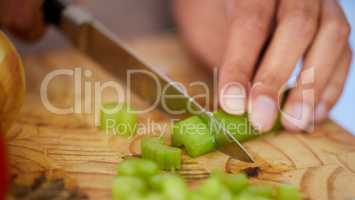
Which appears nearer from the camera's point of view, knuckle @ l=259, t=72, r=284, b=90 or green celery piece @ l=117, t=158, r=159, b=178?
green celery piece @ l=117, t=158, r=159, b=178

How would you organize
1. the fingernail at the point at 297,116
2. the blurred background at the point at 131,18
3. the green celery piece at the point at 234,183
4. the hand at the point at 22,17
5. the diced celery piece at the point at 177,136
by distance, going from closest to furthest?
the green celery piece at the point at 234,183
the diced celery piece at the point at 177,136
the fingernail at the point at 297,116
the hand at the point at 22,17
the blurred background at the point at 131,18

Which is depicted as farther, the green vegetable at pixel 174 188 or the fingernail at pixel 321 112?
the fingernail at pixel 321 112

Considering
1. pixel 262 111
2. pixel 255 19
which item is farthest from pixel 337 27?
pixel 262 111

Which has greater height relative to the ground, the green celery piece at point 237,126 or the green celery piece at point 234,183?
the green celery piece at point 237,126

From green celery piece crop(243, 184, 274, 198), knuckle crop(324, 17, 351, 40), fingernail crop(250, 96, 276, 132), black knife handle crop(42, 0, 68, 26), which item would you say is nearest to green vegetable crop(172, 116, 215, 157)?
fingernail crop(250, 96, 276, 132)

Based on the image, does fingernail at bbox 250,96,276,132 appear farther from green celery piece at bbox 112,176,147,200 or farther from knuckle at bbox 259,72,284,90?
green celery piece at bbox 112,176,147,200

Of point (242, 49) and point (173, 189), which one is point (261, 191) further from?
point (242, 49)

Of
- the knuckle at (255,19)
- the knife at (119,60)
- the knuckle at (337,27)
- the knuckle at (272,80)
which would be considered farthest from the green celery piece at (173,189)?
the knuckle at (337,27)

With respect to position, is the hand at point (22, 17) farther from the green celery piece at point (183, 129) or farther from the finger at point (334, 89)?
the finger at point (334, 89)
